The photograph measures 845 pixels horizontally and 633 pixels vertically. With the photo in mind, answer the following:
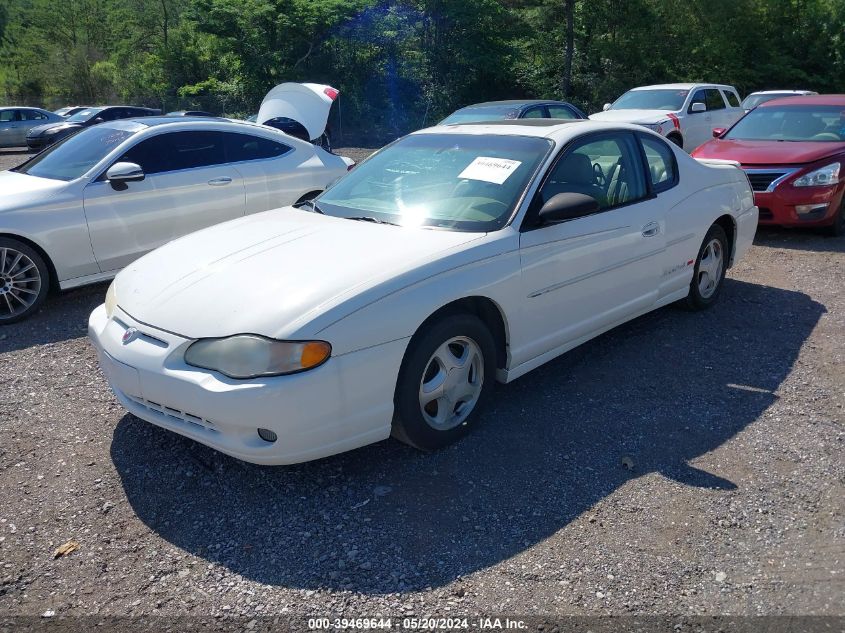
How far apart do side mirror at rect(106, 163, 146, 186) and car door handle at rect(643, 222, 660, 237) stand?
13.8 feet

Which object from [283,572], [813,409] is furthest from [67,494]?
[813,409]

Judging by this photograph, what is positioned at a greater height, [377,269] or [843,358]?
[377,269]

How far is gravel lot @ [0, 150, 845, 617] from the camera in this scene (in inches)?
109

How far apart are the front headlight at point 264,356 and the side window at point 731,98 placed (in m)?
14.6

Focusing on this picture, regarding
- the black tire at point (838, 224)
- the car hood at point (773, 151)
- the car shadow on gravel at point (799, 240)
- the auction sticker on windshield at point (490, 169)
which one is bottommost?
the car shadow on gravel at point (799, 240)

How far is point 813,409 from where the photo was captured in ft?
14.0

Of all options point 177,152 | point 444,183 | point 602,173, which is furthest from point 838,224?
point 177,152

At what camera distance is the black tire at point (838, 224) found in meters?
8.33

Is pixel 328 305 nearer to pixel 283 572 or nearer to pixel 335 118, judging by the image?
pixel 283 572

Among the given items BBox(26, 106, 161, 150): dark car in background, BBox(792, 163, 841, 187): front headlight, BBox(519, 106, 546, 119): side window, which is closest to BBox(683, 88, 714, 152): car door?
BBox(519, 106, 546, 119): side window

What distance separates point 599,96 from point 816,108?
18.0m

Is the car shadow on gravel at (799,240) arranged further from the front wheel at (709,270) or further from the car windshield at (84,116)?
the car windshield at (84,116)

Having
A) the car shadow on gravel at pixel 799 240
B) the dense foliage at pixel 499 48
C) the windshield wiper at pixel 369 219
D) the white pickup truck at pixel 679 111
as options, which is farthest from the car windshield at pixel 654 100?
the dense foliage at pixel 499 48

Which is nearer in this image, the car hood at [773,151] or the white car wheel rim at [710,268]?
the white car wheel rim at [710,268]
